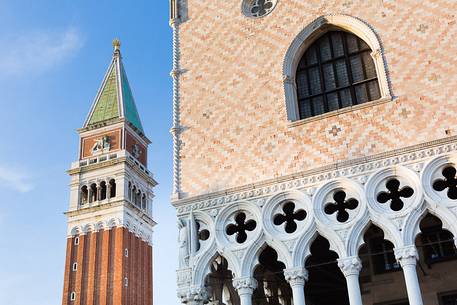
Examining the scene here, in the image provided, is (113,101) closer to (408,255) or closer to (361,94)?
(361,94)

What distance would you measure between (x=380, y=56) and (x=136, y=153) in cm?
4892

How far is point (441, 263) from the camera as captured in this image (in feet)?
49.4

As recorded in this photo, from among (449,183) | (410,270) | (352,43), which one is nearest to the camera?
(410,270)

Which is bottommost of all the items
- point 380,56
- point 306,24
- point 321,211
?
point 321,211

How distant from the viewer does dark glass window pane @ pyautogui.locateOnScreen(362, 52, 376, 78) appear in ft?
50.7

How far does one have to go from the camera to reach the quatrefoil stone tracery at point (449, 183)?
13.3 m

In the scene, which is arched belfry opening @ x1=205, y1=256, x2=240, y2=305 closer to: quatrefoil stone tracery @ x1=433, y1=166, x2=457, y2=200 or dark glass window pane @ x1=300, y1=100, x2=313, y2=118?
dark glass window pane @ x1=300, y1=100, x2=313, y2=118

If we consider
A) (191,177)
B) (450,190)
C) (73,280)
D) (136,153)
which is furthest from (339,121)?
(136,153)

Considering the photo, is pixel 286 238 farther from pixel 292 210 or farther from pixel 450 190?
pixel 450 190

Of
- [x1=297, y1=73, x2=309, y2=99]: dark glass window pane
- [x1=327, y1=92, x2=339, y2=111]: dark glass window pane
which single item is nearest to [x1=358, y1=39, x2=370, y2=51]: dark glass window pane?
[x1=327, y1=92, x2=339, y2=111]: dark glass window pane

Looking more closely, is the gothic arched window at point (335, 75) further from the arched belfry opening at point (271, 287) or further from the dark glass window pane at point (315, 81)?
the arched belfry opening at point (271, 287)

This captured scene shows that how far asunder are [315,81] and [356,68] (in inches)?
41.9

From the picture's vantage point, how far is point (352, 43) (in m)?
16.0

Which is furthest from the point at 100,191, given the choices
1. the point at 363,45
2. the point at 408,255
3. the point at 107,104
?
the point at 408,255
